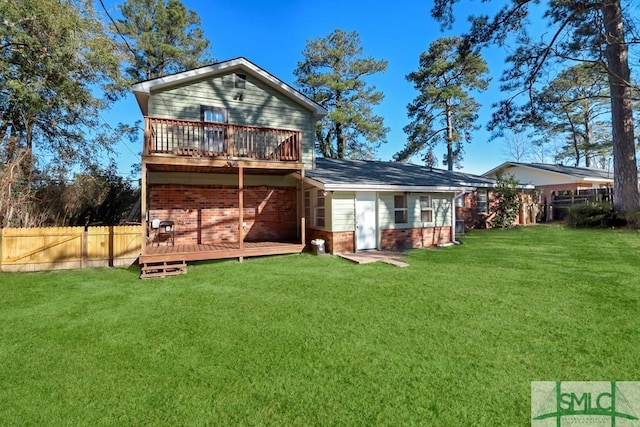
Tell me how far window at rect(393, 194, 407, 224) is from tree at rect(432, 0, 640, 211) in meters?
8.20

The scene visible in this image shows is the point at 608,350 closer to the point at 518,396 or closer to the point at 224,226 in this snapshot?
the point at 518,396

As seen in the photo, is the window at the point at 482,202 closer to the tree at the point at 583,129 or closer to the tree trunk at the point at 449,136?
the tree trunk at the point at 449,136

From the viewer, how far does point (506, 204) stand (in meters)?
16.4

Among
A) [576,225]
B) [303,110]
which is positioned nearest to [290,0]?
[303,110]

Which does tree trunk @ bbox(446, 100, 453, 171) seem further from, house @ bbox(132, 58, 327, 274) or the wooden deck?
the wooden deck

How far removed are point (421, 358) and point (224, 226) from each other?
30.0 ft

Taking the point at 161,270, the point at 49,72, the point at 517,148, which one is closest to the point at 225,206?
the point at 161,270

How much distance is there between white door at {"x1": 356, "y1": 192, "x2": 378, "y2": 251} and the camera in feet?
34.3

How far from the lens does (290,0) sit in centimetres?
1315

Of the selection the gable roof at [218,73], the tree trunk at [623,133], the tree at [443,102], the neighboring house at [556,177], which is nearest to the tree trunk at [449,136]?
the tree at [443,102]

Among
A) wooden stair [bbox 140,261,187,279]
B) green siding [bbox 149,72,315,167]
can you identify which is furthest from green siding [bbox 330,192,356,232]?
wooden stair [bbox 140,261,187,279]

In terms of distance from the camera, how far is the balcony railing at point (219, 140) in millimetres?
8781

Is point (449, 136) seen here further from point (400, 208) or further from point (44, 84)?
point (44, 84)

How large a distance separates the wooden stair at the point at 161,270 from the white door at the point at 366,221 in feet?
17.9
